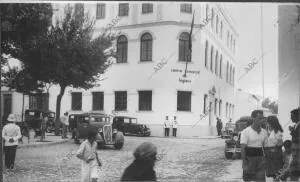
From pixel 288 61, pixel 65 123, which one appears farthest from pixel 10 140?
pixel 288 61

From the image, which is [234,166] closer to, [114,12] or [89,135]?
[89,135]

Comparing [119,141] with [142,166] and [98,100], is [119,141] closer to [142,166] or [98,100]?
[98,100]

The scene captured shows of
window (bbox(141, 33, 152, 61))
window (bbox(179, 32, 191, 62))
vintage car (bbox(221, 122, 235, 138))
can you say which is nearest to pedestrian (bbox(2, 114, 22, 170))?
window (bbox(141, 33, 152, 61))

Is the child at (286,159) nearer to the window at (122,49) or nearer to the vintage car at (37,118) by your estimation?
the window at (122,49)

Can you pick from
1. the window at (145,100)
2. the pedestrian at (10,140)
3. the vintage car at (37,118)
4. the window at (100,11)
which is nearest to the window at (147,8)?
the window at (100,11)

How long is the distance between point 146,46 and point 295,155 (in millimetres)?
3810

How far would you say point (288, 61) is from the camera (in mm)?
8242

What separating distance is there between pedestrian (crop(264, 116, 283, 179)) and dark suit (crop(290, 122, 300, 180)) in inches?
14.0

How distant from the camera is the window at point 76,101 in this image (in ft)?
30.9

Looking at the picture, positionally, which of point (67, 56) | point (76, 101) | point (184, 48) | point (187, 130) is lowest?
point (187, 130)

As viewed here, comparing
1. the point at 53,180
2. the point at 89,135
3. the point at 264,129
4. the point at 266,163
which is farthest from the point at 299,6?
the point at 53,180

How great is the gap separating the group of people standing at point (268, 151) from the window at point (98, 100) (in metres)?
3.38

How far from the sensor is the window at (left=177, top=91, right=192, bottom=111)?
29.8 ft

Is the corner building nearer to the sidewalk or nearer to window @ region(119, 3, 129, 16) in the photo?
window @ region(119, 3, 129, 16)
